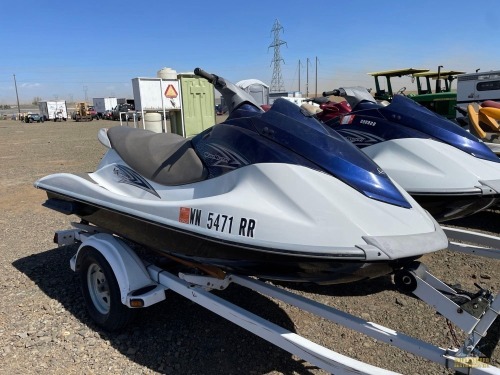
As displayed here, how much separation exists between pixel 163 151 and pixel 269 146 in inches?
37.8

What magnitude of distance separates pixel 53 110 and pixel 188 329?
176ft

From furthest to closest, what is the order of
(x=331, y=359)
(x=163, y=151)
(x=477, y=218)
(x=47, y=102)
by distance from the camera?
(x=47, y=102)
(x=477, y=218)
(x=163, y=151)
(x=331, y=359)

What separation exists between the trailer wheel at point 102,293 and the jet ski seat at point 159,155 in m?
0.74

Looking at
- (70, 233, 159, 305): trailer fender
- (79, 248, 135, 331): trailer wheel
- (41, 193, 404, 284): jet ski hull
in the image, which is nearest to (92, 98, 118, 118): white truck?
(79, 248, 135, 331): trailer wheel

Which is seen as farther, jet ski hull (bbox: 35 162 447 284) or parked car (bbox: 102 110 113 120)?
parked car (bbox: 102 110 113 120)

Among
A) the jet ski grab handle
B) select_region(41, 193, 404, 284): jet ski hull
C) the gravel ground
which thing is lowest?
the gravel ground

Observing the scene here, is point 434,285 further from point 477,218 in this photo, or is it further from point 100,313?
point 477,218

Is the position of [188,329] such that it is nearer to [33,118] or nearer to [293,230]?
[293,230]

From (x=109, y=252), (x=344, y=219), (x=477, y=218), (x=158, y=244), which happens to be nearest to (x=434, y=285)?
(x=344, y=219)

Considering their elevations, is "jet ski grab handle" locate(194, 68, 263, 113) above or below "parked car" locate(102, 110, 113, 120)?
Answer: above

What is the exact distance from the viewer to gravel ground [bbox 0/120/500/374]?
2.64 m

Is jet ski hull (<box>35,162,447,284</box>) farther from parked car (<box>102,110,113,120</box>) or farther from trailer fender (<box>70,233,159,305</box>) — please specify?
parked car (<box>102,110,113,120</box>)

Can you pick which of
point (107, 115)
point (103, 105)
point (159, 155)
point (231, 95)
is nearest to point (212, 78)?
point (231, 95)

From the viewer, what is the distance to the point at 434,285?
2273 millimetres
